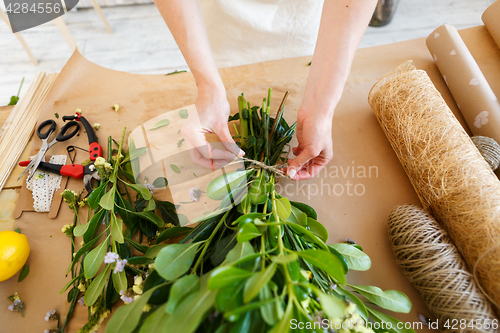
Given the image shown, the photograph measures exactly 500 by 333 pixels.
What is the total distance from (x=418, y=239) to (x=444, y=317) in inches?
5.2

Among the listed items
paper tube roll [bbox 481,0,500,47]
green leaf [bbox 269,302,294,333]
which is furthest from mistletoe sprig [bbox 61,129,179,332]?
paper tube roll [bbox 481,0,500,47]

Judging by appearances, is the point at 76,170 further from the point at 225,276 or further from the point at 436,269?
the point at 436,269

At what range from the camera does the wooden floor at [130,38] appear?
1386mm

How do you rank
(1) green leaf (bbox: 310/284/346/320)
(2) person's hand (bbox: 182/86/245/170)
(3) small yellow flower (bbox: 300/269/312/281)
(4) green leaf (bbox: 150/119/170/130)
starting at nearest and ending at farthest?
(1) green leaf (bbox: 310/284/346/320) → (3) small yellow flower (bbox: 300/269/312/281) → (2) person's hand (bbox: 182/86/245/170) → (4) green leaf (bbox: 150/119/170/130)

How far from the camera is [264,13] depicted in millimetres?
747

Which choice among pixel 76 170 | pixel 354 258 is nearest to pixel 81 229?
pixel 76 170

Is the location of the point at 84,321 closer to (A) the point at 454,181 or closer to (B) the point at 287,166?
(B) the point at 287,166

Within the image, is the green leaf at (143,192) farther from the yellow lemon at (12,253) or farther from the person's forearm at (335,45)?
the person's forearm at (335,45)

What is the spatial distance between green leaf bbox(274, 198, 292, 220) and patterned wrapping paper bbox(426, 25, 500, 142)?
57 centimetres

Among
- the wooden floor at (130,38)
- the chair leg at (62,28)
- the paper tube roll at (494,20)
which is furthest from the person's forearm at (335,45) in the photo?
the chair leg at (62,28)

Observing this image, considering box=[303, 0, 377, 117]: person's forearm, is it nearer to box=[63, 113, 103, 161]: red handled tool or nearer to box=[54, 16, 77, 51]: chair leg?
box=[63, 113, 103, 161]: red handled tool

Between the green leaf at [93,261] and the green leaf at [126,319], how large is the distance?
0.18 meters

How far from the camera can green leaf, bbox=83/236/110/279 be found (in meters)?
0.48

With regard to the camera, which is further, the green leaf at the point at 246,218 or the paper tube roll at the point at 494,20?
the paper tube roll at the point at 494,20
